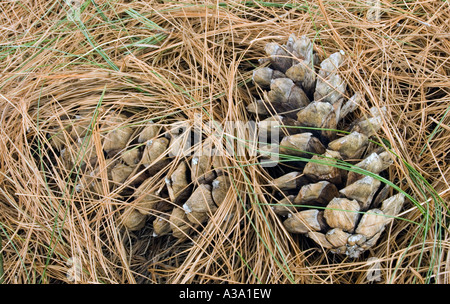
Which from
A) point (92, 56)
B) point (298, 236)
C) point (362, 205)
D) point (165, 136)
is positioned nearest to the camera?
point (362, 205)

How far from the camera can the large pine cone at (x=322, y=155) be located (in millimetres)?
1059

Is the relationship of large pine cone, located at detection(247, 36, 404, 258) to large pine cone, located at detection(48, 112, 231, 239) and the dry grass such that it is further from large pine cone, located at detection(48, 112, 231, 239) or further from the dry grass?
large pine cone, located at detection(48, 112, 231, 239)

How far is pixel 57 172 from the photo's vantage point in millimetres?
1339

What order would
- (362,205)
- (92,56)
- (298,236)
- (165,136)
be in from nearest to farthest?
(362,205) < (298,236) < (165,136) < (92,56)

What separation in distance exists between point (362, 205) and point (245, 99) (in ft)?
1.76

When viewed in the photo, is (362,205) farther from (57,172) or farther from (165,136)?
(57,172)

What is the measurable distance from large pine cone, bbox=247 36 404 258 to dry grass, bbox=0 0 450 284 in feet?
0.23

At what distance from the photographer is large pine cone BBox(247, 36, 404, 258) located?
3.47 ft

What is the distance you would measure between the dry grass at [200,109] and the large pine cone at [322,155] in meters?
0.07

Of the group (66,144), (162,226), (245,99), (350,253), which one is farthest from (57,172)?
(350,253)

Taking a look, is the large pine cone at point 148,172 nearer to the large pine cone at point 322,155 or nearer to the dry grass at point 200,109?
the dry grass at point 200,109
